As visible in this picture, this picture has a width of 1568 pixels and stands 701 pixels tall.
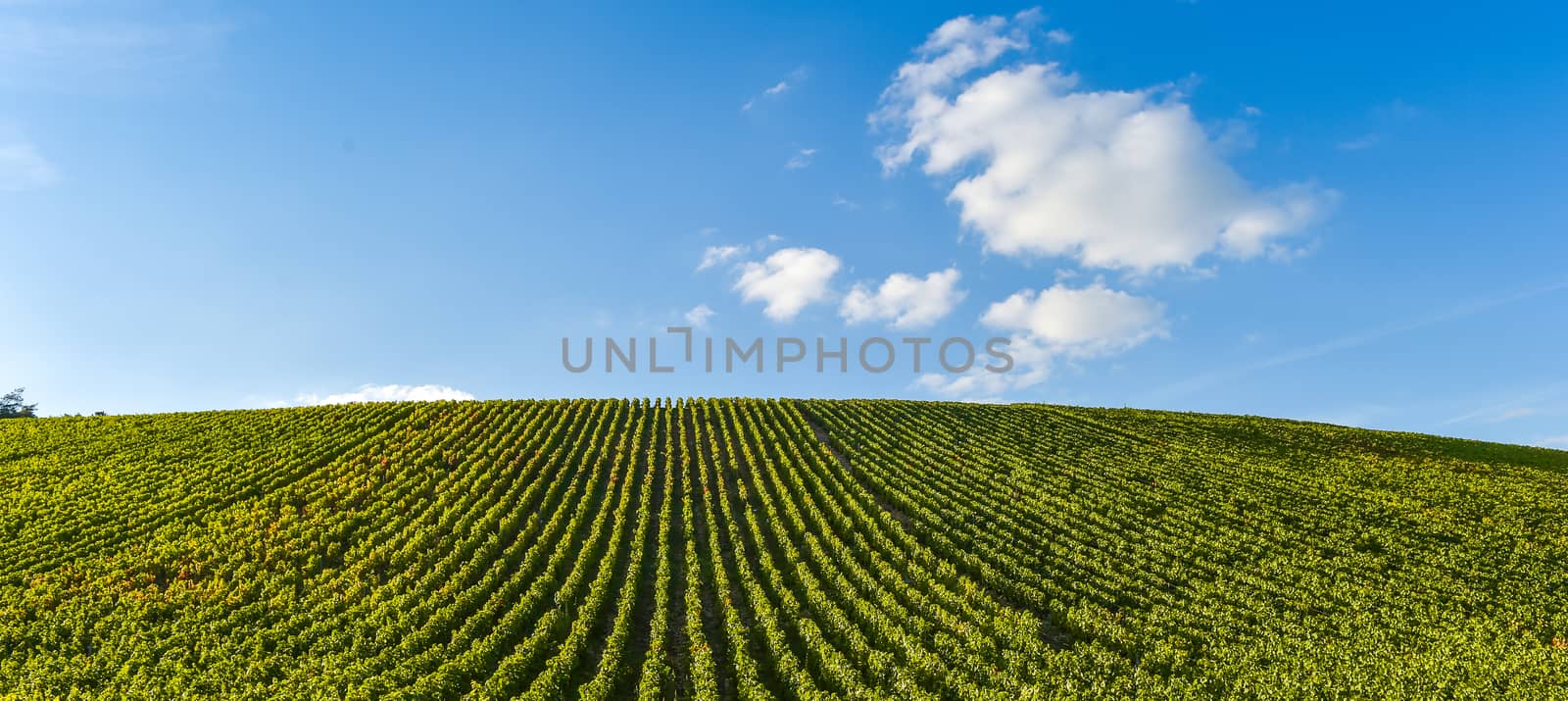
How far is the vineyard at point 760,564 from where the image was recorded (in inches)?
792

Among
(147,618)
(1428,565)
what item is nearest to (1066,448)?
(1428,565)

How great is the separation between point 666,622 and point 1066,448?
29.8 m

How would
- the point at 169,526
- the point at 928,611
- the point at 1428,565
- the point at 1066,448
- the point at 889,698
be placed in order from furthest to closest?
1. the point at 1066,448
2. the point at 169,526
3. the point at 1428,565
4. the point at 928,611
5. the point at 889,698

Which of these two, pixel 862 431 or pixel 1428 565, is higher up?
pixel 862 431

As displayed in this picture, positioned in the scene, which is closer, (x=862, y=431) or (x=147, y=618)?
(x=147, y=618)

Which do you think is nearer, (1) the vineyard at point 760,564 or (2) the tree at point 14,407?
(1) the vineyard at point 760,564

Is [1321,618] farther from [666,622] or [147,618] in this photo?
[147,618]

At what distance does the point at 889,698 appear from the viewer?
1820cm

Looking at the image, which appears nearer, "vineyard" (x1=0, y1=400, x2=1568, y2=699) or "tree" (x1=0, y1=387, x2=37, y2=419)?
"vineyard" (x1=0, y1=400, x2=1568, y2=699)

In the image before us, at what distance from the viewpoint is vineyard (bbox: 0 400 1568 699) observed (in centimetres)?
2012

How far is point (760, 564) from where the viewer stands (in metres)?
27.5

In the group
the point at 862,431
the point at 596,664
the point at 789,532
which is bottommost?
the point at 596,664

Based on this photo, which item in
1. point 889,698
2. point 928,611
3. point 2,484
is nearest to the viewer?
point 889,698

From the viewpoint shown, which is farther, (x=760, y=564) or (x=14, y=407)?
(x=14, y=407)
